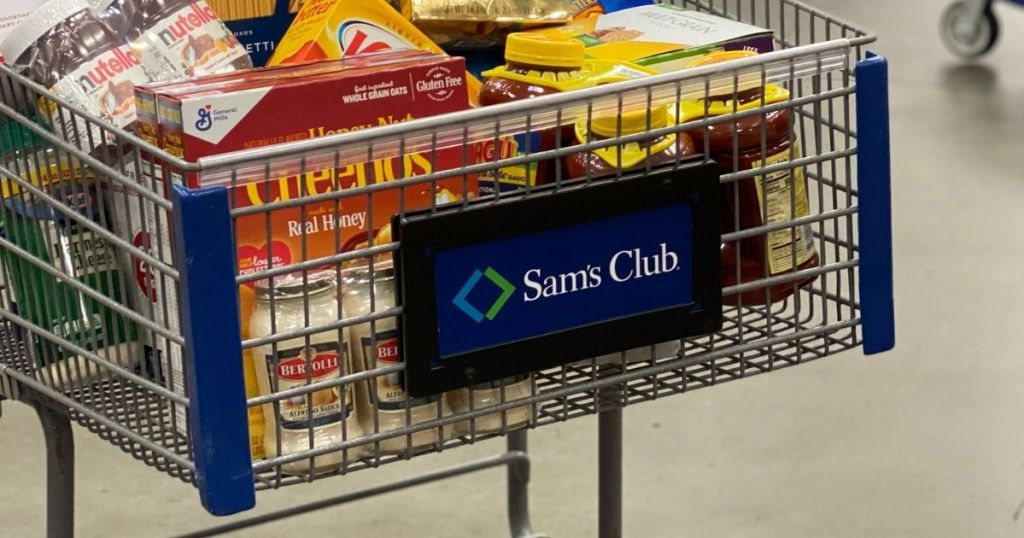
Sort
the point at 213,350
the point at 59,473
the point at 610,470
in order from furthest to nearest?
1. the point at 610,470
2. the point at 59,473
3. the point at 213,350

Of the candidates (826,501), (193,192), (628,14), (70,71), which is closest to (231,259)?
(193,192)

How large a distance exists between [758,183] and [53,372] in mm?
602

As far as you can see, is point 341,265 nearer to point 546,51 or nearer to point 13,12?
point 546,51

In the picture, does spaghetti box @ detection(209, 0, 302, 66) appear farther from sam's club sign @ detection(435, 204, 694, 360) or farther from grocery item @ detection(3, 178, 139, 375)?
sam's club sign @ detection(435, 204, 694, 360)

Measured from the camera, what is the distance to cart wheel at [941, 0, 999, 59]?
14.2ft

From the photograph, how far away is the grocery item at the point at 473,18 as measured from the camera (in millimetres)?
1336

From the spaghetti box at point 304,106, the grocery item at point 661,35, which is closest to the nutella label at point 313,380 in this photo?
the spaghetti box at point 304,106

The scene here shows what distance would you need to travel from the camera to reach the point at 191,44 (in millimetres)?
1196

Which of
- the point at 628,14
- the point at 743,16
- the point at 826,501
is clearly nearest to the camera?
the point at 628,14

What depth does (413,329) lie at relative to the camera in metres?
1.05

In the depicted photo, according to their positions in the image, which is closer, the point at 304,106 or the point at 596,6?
the point at 304,106

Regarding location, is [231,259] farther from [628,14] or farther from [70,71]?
[628,14]

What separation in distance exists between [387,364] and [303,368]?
0.22ft

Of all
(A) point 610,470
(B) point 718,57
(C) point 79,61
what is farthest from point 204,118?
(A) point 610,470
